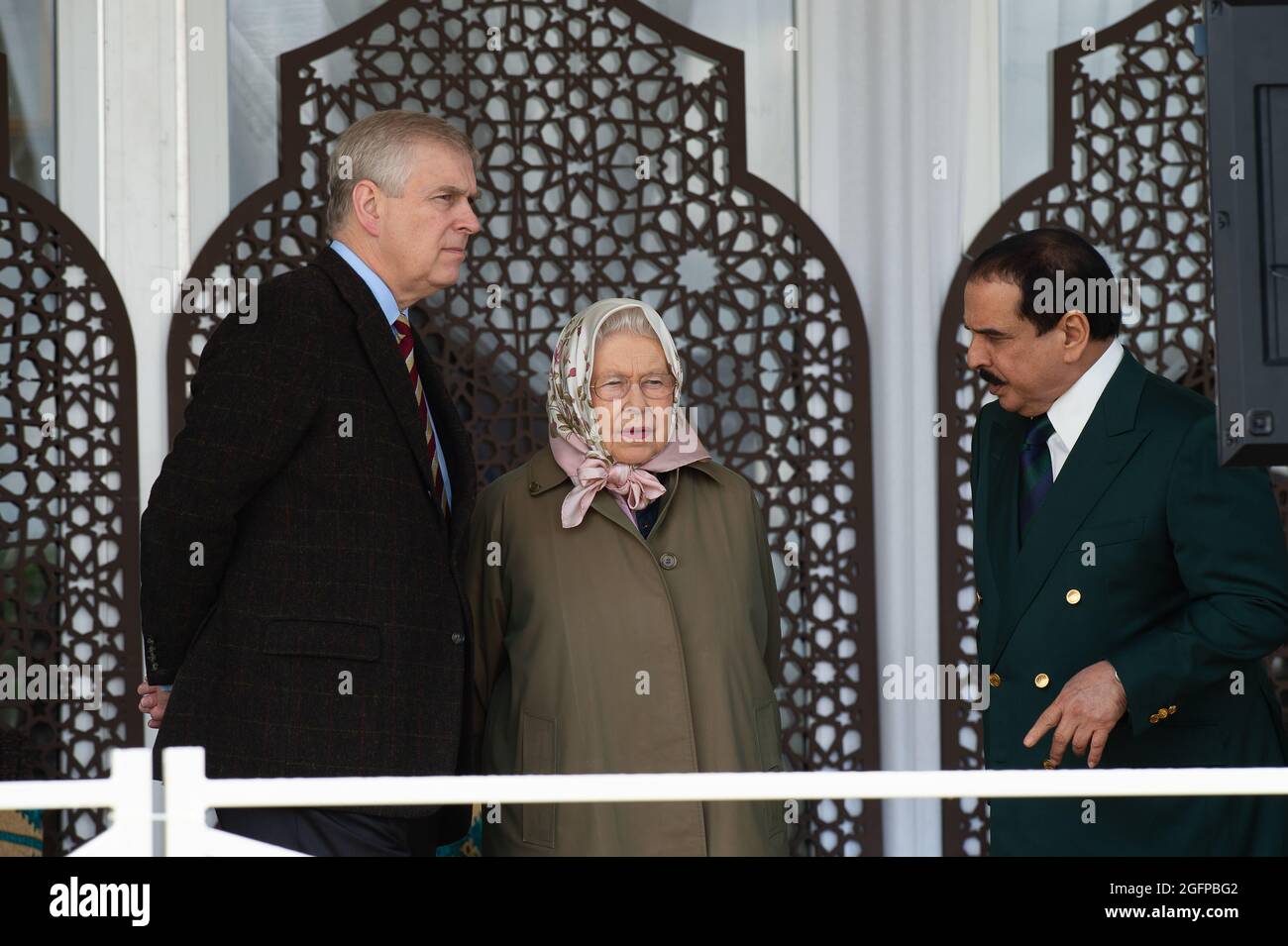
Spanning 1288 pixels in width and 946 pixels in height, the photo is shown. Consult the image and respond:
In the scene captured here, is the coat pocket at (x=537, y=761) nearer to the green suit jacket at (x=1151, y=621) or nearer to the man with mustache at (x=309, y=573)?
the man with mustache at (x=309, y=573)

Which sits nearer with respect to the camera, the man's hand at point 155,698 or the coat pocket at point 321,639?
the coat pocket at point 321,639

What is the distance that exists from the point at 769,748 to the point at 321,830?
28.8 inches

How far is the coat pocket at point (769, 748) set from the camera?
2592 millimetres

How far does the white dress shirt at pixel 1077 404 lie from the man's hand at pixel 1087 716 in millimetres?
376

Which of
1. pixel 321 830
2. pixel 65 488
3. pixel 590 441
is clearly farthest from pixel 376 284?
pixel 65 488

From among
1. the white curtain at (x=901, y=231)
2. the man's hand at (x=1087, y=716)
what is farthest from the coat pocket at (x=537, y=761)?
the white curtain at (x=901, y=231)

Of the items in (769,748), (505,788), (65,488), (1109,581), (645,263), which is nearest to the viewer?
(505,788)

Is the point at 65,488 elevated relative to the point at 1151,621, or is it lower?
elevated

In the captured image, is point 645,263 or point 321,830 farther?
point 645,263

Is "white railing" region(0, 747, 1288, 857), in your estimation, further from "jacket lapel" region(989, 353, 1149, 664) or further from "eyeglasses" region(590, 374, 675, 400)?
"eyeglasses" region(590, 374, 675, 400)

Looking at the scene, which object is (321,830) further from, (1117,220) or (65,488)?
(1117,220)

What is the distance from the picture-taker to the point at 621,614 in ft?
8.37

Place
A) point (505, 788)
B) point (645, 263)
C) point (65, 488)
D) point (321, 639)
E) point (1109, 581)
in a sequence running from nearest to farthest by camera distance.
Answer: point (505, 788) → point (321, 639) → point (1109, 581) → point (65, 488) → point (645, 263)

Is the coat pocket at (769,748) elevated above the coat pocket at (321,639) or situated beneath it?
Answer: situated beneath
